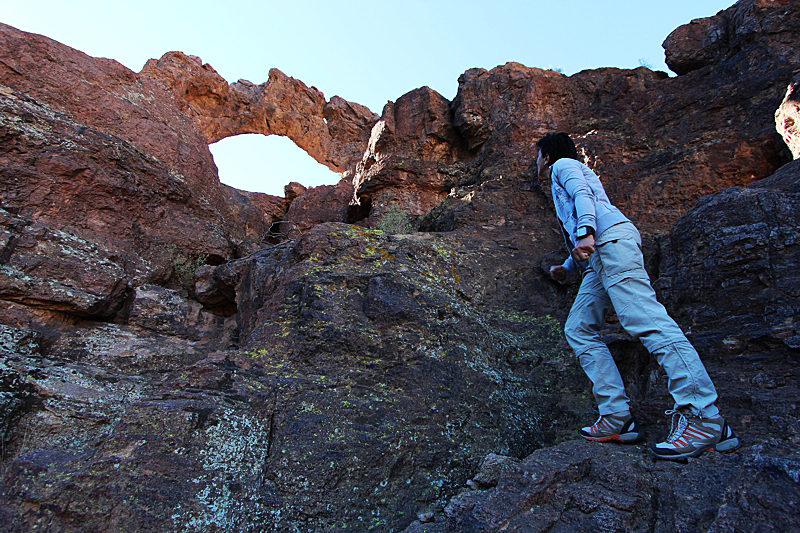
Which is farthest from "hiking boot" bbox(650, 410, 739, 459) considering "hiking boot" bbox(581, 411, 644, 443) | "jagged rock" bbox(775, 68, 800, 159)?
"jagged rock" bbox(775, 68, 800, 159)

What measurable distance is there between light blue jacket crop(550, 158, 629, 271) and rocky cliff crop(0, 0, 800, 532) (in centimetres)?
113

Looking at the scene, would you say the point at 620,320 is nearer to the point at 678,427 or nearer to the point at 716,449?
the point at 678,427

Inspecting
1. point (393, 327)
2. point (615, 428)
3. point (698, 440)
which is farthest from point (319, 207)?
point (698, 440)

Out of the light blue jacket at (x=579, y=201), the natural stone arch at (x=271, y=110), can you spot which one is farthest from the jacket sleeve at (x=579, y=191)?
the natural stone arch at (x=271, y=110)

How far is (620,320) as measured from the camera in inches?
124

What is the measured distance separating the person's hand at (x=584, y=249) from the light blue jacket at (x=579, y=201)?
0.11 m

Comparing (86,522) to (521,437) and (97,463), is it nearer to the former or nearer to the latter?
(97,463)

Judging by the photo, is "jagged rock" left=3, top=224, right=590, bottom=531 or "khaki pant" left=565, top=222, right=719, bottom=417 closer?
"khaki pant" left=565, top=222, right=719, bottom=417

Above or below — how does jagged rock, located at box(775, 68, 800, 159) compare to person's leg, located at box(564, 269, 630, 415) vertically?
above

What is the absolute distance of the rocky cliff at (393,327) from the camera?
2846mm

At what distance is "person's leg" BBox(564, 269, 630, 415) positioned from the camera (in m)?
3.22

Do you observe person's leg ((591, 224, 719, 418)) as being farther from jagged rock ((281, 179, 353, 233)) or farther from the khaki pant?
jagged rock ((281, 179, 353, 233))

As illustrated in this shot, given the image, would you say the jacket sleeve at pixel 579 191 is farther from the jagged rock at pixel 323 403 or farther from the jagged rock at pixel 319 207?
the jagged rock at pixel 319 207

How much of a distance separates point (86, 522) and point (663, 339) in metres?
3.66
